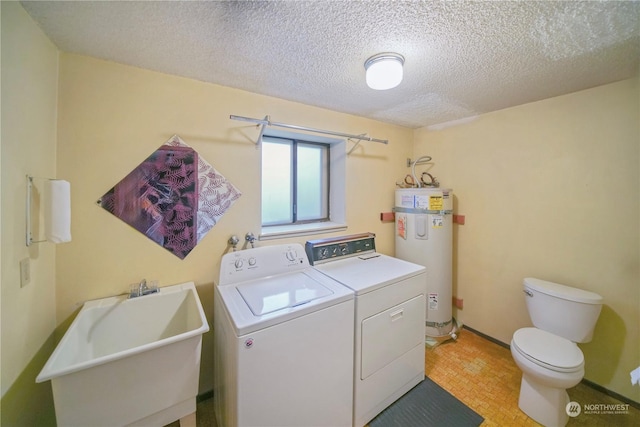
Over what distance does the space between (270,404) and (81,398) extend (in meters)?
0.74

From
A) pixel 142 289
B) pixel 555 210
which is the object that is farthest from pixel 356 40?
pixel 555 210

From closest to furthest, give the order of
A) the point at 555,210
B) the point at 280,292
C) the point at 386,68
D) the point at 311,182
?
the point at 386,68
the point at 280,292
the point at 555,210
the point at 311,182

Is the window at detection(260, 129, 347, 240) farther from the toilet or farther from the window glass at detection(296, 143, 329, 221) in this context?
the toilet

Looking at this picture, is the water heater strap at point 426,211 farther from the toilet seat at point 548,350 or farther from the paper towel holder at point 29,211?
the paper towel holder at point 29,211

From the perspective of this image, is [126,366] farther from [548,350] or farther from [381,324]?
[548,350]

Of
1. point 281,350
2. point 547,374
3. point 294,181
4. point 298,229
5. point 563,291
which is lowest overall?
point 547,374

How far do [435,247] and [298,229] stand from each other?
4.57 feet

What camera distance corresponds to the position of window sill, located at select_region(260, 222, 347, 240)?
1.90 metres

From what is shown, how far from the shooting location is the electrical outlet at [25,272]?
98 cm

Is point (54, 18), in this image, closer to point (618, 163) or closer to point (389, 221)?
point (389, 221)

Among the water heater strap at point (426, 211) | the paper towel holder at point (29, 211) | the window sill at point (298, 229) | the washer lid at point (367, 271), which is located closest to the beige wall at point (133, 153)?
Result: the window sill at point (298, 229)

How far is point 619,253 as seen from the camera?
162 cm
